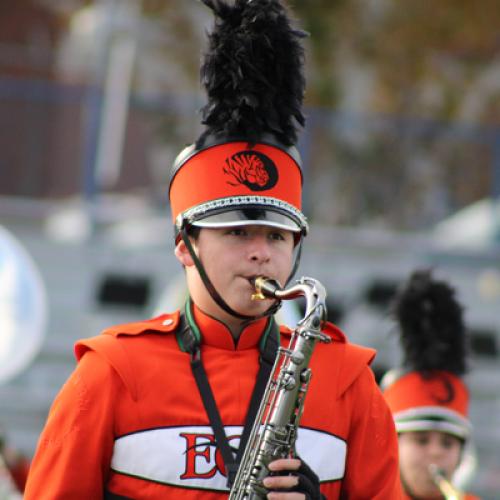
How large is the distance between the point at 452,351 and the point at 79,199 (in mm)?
7337

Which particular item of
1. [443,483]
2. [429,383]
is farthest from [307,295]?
[429,383]

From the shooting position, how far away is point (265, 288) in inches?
114

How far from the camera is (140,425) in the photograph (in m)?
2.91

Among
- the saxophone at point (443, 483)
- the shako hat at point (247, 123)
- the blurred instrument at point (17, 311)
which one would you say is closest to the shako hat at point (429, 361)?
the saxophone at point (443, 483)

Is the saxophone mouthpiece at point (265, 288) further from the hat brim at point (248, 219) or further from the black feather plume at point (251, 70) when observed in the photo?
the black feather plume at point (251, 70)

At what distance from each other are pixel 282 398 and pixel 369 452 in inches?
11.6

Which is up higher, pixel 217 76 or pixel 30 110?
pixel 30 110

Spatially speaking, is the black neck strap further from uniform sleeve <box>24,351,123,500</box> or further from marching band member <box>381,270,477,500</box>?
marching band member <box>381,270,477,500</box>

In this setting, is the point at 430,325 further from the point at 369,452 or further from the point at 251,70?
the point at 251,70

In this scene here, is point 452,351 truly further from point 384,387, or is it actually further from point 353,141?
point 353,141

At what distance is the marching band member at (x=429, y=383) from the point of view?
4.69 m

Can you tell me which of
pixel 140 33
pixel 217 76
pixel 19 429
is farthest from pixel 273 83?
pixel 140 33

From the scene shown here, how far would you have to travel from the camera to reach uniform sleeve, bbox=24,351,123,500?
287cm

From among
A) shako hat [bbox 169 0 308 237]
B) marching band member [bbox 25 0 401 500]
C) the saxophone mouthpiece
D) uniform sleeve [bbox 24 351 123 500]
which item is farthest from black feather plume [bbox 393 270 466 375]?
uniform sleeve [bbox 24 351 123 500]
